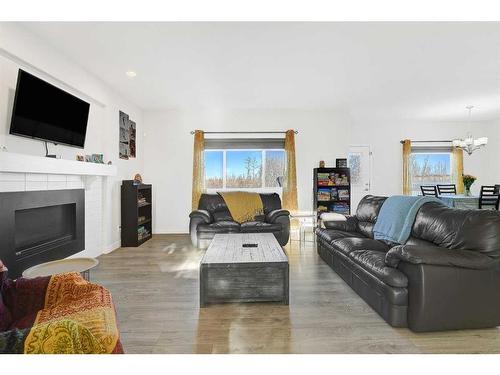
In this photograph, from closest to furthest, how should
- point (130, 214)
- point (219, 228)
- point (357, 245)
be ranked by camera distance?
point (357, 245) < point (219, 228) < point (130, 214)

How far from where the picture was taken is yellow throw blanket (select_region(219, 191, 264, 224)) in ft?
16.6

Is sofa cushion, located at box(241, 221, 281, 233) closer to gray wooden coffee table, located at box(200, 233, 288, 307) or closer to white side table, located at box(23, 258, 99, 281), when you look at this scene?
gray wooden coffee table, located at box(200, 233, 288, 307)

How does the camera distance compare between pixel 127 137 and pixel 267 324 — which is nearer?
pixel 267 324

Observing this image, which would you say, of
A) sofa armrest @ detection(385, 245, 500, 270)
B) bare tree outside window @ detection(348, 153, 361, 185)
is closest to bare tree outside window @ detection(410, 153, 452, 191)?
bare tree outside window @ detection(348, 153, 361, 185)

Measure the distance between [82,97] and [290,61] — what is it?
285cm

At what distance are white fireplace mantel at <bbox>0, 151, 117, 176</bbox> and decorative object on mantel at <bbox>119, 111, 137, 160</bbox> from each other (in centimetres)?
105

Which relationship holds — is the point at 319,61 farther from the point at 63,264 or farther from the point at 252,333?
the point at 63,264

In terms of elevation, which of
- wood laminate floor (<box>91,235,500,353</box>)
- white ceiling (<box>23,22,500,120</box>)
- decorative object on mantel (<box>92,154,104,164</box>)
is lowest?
wood laminate floor (<box>91,235,500,353</box>)

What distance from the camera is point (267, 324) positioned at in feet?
7.20

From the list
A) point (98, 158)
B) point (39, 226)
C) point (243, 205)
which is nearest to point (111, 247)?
point (98, 158)

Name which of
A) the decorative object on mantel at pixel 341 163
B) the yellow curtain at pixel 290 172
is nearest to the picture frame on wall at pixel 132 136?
the yellow curtain at pixel 290 172

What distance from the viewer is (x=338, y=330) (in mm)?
2094

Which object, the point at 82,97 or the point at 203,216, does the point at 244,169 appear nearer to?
the point at 203,216

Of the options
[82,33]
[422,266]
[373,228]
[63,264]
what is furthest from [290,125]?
[63,264]
